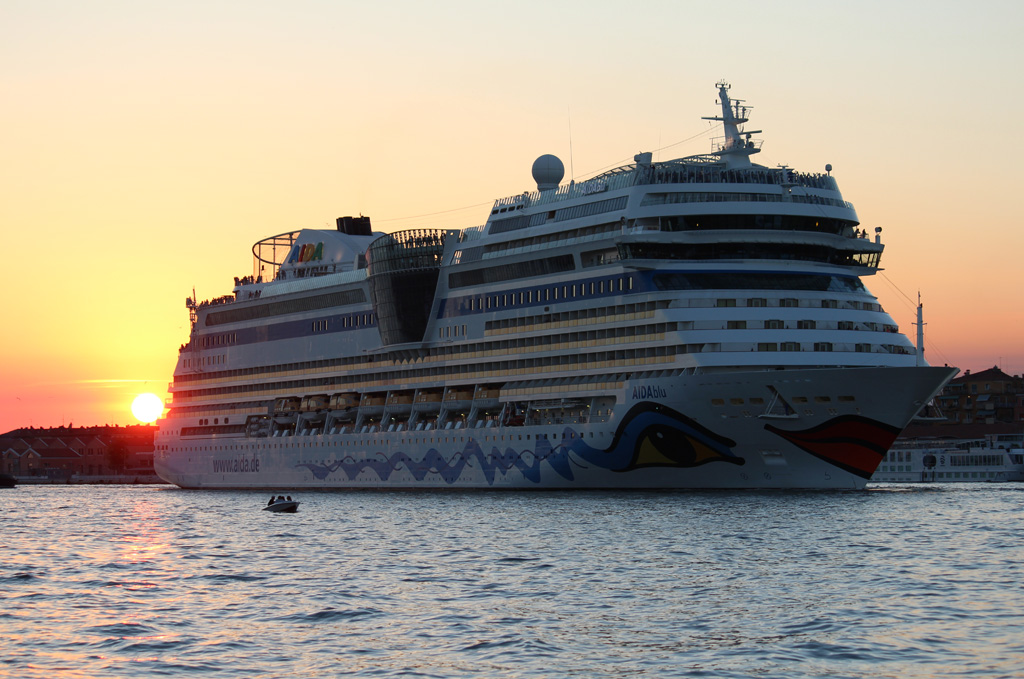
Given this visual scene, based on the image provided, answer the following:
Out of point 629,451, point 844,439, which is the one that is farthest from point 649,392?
point 844,439

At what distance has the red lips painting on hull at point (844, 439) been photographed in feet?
199

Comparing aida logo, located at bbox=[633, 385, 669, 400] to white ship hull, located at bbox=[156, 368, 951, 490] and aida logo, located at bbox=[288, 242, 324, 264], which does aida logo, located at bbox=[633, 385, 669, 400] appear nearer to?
white ship hull, located at bbox=[156, 368, 951, 490]

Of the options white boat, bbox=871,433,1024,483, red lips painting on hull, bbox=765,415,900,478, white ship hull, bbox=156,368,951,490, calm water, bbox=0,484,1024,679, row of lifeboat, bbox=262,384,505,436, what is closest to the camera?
calm water, bbox=0,484,1024,679

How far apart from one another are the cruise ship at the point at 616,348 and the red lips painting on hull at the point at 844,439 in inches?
2.9

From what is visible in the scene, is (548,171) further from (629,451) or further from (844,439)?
(844,439)

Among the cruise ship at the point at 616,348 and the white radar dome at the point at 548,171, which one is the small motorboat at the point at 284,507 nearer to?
the cruise ship at the point at 616,348

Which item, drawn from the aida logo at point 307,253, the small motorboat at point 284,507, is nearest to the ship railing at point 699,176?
the small motorboat at point 284,507

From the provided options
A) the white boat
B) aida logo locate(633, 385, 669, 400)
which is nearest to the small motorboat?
aida logo locate(633, 385, 669, 400)

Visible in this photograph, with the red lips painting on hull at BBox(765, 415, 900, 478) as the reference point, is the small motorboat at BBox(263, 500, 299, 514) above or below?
below

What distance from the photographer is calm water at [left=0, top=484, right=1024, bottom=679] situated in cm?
2555

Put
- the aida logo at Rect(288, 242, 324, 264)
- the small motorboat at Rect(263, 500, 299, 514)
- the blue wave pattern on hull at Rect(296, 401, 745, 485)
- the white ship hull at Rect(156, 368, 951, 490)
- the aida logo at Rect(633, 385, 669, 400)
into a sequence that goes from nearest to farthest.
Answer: the white ship hull at Rect(156, 368, 951, 490), the blue wave pattern on hull at Rect(296, 401, 745, 485), the aida logo at Rect(633, 385, 669, 400), the small motorboat at Rect(263, 500, 299, 514), the aida logo at Rect(288, 242, 324, 264)

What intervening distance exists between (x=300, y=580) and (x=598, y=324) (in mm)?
35024

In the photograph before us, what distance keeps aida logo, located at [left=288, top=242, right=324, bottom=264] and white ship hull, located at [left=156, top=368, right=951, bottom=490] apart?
29314 millimetres

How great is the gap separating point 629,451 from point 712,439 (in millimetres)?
4807
